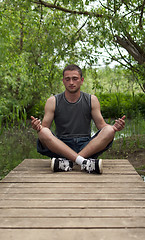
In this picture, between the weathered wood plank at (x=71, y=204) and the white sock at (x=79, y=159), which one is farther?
the white sock at (x=79, y=159)

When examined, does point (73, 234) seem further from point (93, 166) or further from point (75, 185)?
point (93, 166)

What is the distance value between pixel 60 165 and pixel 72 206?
3.62 feet

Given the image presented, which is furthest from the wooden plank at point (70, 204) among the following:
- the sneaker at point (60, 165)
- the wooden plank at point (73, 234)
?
the sneaker at point (60, 165)

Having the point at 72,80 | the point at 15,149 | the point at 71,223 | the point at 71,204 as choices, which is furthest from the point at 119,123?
the point at 15,149

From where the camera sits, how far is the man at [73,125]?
3.41 metres

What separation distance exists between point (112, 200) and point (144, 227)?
1.71 ft

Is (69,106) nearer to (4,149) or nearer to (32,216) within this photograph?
(32,216)

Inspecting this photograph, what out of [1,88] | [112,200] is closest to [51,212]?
[112,200]

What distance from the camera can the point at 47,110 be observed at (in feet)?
11.9

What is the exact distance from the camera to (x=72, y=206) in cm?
220

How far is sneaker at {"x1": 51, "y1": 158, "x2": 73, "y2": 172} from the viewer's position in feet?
10.7

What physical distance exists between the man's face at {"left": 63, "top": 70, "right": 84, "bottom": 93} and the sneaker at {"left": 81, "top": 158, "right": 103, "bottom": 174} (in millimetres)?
860

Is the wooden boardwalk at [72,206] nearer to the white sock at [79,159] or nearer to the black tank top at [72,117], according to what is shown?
the white sock at [79,159]

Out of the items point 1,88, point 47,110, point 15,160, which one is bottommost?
point 15,160
